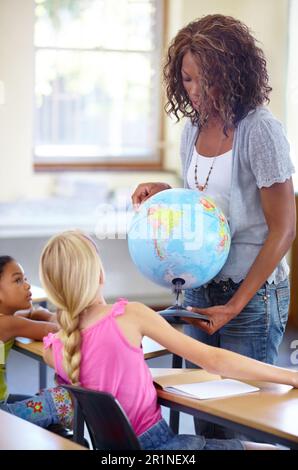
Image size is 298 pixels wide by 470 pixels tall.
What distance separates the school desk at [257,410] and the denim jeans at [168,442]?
7 centimetres

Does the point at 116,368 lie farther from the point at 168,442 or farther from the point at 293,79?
the point at 293,79

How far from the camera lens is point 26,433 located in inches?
82.4

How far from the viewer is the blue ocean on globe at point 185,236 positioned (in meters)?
2.48

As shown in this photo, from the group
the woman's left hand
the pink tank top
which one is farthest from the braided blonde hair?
the woman's left hand

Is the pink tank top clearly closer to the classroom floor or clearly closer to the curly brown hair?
the curly brown hair

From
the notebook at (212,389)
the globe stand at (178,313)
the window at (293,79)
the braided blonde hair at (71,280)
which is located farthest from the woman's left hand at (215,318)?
the window at (293,79)

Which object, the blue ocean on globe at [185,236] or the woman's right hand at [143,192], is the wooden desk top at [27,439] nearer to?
the blue ocean on globe at [185,236]

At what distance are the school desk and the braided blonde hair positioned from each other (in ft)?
0.97

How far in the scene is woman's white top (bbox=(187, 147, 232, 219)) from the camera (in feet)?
8.34

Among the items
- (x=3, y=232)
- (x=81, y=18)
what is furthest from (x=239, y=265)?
(x=81, y=18)

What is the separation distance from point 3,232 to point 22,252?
22 cm

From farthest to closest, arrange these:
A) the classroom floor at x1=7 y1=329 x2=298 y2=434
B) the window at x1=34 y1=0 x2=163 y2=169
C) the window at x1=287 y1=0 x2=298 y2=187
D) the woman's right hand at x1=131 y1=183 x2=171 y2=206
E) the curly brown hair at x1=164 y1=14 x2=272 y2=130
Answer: the window at x1=34 y1=0 x2=163 y2=169 < the window at x1=287 y1=0 x2=298 y2=187 < the classroom floor at x1=7 y1=329 x2=298 y2=434 < the woman's right hand at x1=131 y1=183 x2=171 y2=206 < the curly brown hair at x1=164 y1=14 x2=272 y2=130

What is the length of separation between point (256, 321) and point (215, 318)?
0.15 metres

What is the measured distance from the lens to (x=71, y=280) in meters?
2.26
